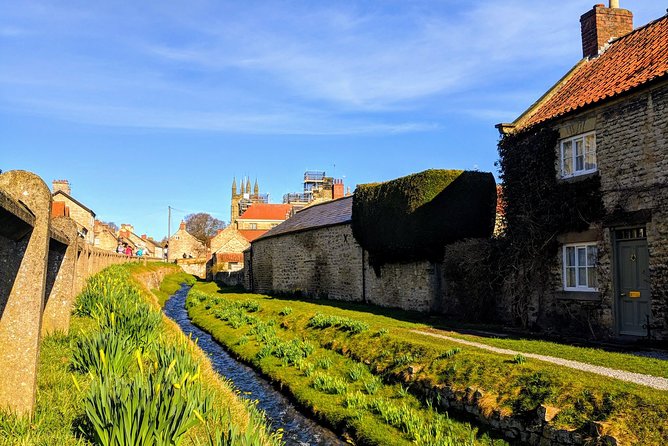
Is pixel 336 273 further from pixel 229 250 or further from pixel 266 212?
pixel 266 212

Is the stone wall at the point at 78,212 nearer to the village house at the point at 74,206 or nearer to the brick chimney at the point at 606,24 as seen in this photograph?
the village house at the point at 74,206

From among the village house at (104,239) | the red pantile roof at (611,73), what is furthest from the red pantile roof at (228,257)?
the red pantile roof at (611,73)

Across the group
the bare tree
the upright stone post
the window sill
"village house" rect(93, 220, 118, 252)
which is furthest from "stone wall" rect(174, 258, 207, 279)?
the window sill

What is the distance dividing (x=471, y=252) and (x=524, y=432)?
9956mm

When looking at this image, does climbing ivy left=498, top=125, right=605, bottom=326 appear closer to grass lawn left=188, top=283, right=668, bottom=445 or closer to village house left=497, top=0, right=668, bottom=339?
village house left=497, top=0, right=668, bottom=339

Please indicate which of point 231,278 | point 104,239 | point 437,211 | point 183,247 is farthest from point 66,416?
point 183,247

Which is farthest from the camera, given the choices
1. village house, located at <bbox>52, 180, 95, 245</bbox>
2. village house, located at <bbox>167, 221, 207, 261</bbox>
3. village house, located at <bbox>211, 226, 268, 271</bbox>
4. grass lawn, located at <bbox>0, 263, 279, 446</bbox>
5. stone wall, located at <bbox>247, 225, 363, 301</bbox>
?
village house, located at <bbox>167, 221, 207, 261</bbox>

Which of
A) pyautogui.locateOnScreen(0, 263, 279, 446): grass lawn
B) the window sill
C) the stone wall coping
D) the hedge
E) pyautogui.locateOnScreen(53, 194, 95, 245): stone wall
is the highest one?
pyautogui.locateOnScreen(53, 194, 95, 245): stone wall

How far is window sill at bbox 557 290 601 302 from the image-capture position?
520 inches

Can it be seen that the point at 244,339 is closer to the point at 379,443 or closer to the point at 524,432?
the point at 379,443

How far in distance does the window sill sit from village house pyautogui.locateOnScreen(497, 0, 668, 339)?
0.09 ft

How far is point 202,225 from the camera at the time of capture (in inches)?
4131

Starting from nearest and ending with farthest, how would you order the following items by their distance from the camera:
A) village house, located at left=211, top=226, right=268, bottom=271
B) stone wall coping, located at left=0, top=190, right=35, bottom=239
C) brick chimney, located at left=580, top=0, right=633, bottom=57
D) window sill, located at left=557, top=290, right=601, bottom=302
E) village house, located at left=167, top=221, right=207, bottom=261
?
stone wall coping, located at left=0, top=190, right=35, bottom=239, window sill, located at left=557, top=290, right=601, bottom=302, brick chimney, located at left=580, top=0, right=633, bottom=57, village house, located at left=211, top=226, right=268, bottom=271, village house, located at left=167, top=221, right=207, bottom=261

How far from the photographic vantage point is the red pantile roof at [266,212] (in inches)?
3223
